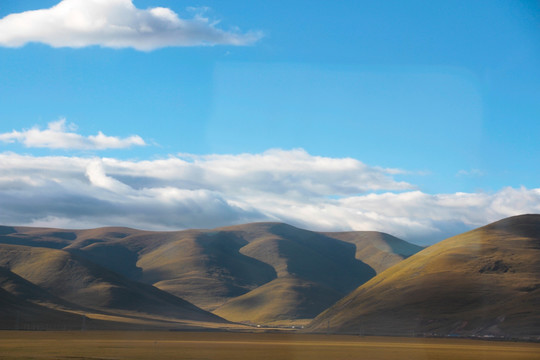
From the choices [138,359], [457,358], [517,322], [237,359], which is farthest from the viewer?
[517,322]

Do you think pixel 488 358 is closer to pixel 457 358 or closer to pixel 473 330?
pixel 457 358

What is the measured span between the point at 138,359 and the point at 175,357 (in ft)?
18.9

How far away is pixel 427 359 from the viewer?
277ft

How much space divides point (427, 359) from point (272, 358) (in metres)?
19.4

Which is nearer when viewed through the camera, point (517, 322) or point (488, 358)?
point (488, 358)

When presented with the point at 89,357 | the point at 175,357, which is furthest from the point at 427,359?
the point at 89,357

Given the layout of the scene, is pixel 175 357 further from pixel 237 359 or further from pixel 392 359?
pixel 392 359

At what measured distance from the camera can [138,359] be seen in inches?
2906

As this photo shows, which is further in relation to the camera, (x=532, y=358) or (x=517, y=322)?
(x=517, y=322)

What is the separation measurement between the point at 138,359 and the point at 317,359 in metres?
21.0

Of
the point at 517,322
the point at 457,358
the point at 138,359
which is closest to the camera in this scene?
the point at 138,359

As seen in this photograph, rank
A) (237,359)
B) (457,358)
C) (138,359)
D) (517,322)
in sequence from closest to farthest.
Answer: (138,359) → (237,359) → (457,358) → (517,322)

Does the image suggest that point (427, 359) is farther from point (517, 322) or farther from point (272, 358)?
point (517, 322)

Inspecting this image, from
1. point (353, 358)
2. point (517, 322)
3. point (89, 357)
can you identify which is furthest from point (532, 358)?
point (517, 322)
